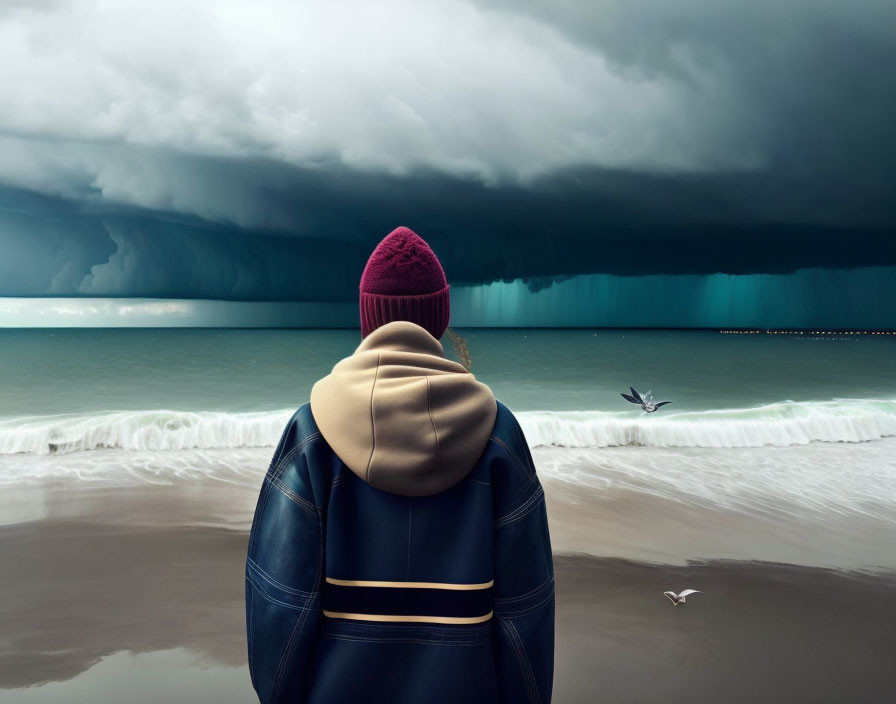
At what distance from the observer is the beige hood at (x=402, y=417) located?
1265mm

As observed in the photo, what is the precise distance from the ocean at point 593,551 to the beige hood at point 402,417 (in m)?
0.26

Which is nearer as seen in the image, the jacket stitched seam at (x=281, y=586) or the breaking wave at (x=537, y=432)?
the jacket stitched seam at (x=281, y=586)

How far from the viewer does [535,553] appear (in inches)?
55.9

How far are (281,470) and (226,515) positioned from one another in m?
5.99

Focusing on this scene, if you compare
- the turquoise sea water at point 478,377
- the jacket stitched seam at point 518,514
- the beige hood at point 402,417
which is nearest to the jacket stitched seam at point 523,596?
the jacket stitched seam at point 518,514

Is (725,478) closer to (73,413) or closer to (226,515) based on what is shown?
(226,515)

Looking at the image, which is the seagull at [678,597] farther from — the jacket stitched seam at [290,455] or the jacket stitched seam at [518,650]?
the jacket stitched seam at [290,455]

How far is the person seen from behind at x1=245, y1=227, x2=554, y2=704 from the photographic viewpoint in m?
1.34

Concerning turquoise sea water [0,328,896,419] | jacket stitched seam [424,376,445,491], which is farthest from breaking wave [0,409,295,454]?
jacket stitched seam [424,376,445,491]

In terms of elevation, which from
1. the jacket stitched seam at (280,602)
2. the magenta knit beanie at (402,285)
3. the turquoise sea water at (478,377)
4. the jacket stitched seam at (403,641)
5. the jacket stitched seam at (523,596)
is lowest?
the turquoise sea water at (478,377)

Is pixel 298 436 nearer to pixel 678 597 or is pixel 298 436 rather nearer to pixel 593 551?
pixel 678 597

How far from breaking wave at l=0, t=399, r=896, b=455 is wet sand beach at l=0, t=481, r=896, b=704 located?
5.42 meters

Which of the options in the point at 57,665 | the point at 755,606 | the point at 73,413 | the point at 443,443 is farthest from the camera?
the point at 73,413

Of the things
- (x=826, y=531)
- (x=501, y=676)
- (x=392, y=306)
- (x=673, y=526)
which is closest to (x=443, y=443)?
(x=392, y=306)
